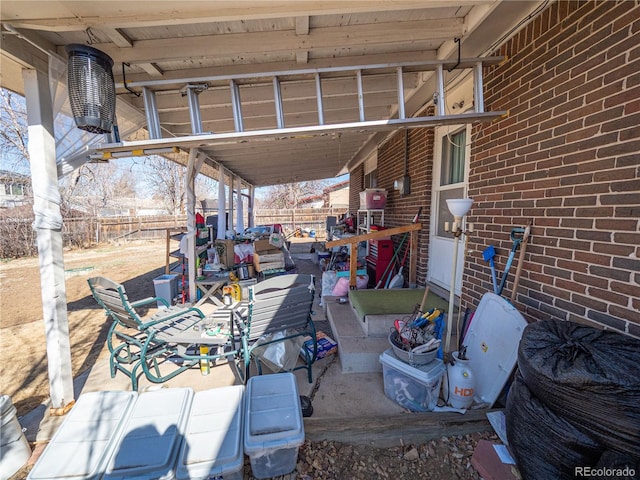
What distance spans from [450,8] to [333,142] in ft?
10.8

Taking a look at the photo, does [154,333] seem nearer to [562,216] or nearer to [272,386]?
[272,386]

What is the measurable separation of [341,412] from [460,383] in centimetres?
92

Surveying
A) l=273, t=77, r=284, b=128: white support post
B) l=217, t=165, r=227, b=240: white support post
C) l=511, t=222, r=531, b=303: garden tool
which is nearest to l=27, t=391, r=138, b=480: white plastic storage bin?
l=273, t=77, r=284, b=128: white support post

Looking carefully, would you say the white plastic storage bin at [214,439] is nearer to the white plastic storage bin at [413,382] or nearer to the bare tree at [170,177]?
the white plastic storage bin at [413,382]

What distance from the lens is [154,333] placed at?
2.34 meters

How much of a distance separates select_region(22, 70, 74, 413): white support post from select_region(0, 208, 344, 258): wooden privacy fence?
5.59 metres

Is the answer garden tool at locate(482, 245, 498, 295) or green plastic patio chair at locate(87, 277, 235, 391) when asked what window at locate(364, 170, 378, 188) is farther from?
green plastic patio chair at locate(87, 277, 235, 391)

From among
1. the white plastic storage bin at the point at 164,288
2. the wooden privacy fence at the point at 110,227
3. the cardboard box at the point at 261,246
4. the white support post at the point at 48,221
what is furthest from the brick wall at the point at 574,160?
the wooden privacy fence at the point at 110,227

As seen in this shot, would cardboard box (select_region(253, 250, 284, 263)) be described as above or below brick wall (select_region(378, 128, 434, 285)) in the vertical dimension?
below

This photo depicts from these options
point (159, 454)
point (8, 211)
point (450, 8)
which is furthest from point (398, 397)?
point (8, 211)

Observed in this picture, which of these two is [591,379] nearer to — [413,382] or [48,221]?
Answer: [413,382]

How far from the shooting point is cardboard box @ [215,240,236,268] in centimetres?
540

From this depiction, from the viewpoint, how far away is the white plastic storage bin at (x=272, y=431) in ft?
4.86

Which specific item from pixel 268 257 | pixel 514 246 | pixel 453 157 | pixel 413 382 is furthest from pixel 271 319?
pixel 453 157
